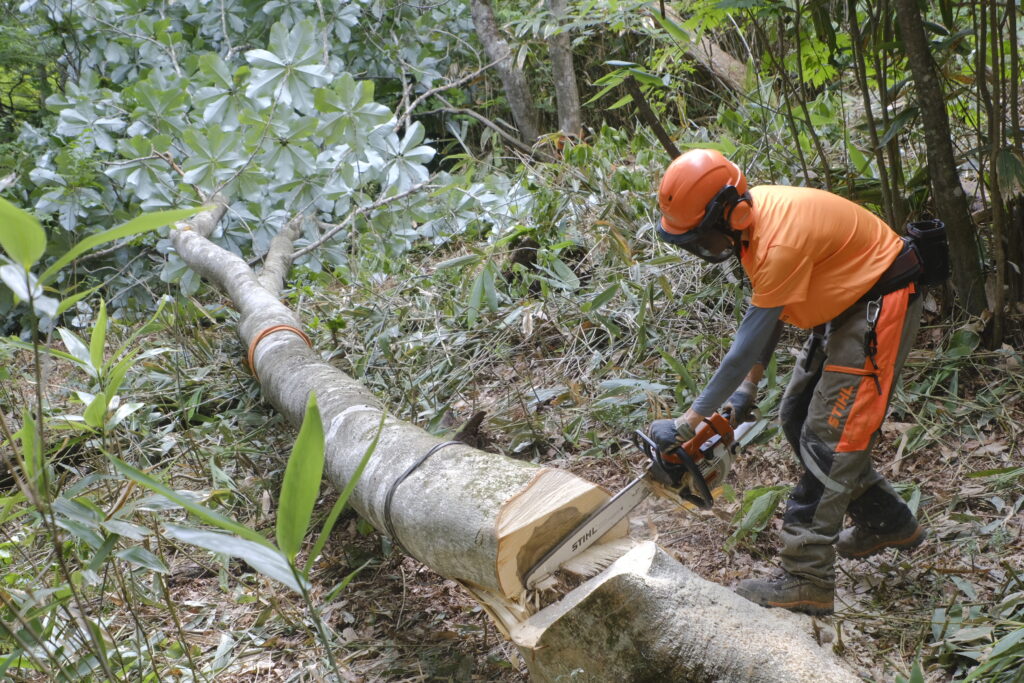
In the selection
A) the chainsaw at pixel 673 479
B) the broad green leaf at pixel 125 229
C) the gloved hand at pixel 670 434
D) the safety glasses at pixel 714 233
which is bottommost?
the chainsaw at pixel 673 479

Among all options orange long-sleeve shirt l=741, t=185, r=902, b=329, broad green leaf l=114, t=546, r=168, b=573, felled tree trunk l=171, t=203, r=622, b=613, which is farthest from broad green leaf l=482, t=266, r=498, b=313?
broad green leaf l=114, t=546, r=168, b=573

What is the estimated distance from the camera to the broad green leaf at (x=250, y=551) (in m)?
0.89

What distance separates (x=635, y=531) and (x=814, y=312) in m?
1.00

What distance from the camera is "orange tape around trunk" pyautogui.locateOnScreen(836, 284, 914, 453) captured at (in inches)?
92.1

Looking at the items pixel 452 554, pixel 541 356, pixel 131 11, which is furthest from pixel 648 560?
pixel 131 11

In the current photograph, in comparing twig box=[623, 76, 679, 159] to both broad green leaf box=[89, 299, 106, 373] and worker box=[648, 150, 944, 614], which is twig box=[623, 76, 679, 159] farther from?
broad green leaf box=[89, 299, 106, 373]

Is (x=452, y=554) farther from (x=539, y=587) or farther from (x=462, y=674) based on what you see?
(x=462, y=674)

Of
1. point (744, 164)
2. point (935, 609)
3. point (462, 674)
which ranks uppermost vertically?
point (744, 164)

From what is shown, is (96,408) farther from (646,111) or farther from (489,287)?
(646,111)

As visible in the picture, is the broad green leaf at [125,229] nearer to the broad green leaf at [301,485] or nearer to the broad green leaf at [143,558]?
the broad green leaf at [301,485]

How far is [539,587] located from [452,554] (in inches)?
9.9

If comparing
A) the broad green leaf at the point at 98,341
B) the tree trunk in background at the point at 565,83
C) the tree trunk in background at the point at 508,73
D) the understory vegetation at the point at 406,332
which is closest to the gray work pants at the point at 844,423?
the understory vegetation at the point at 406,332

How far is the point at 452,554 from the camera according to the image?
205 centimetres

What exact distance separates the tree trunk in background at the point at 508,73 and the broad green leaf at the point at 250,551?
618 centimetres
